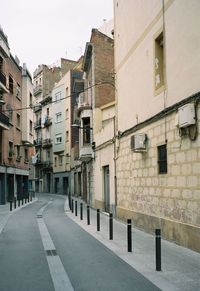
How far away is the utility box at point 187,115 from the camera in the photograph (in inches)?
386

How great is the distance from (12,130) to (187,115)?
26764 millimetres

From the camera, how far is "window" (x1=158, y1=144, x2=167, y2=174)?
12281 millimetres

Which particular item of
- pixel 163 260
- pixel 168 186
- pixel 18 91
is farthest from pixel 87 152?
pixel 163 260

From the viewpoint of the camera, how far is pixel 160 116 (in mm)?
12461

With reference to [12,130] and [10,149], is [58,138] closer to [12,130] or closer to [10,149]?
[12,130]

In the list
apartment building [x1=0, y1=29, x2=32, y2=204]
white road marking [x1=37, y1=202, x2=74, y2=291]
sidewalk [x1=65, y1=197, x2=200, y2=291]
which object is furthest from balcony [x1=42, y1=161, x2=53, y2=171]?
white road marking [x1=37, y1=202, x2=74, y2=291]

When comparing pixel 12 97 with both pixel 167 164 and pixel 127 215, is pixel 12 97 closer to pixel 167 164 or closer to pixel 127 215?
pixel 127 215

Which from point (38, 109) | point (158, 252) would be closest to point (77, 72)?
point (38, 109)

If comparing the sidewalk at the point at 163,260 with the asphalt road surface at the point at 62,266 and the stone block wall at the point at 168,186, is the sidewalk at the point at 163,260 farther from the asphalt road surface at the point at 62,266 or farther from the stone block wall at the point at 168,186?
the stone block wall at the point at 168,186

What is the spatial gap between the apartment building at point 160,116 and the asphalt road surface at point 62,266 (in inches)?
85.7

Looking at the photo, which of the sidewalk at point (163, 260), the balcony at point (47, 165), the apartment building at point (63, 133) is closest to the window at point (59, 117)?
the apartment building at point (63, 133)

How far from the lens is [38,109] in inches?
2766

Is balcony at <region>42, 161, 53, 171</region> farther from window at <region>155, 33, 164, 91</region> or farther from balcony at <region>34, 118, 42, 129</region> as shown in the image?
window at <region>155, 33, 164, 91</region>

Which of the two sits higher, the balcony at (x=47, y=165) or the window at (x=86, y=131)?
the window at (x=86, y=131)
